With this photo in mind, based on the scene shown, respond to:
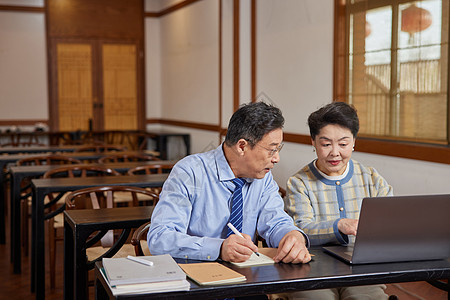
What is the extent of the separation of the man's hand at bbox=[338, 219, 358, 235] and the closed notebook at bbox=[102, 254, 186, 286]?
755 mm

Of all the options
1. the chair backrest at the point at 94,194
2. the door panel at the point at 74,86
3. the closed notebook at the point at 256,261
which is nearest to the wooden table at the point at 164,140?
the door panel at the point at 74,86

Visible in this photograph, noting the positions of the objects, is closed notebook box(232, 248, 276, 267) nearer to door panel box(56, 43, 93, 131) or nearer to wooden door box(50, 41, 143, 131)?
wooden door box(50, 41, 143, 131)

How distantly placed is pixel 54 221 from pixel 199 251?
2.45 meters

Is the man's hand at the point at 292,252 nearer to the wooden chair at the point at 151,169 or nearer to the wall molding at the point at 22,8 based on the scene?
the wooden chair at the point at 151,169

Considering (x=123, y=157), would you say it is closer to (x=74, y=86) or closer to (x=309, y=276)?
(x=309, y=276)

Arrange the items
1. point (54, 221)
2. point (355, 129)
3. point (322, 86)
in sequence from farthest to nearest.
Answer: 1. point (322, 86)
2. point (54, 221)
3. point (355, 129)

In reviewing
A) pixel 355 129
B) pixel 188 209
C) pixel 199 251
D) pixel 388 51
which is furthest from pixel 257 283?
pixel 388 51

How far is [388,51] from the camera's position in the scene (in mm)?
4871

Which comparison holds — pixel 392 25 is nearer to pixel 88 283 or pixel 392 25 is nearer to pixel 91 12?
pixel 88 283

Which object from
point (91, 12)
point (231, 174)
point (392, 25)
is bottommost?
point (231, 174)

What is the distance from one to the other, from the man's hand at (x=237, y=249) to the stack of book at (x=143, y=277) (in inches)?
8.8

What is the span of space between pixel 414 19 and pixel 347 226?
2.84 meters

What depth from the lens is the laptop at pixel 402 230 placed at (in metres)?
1.78

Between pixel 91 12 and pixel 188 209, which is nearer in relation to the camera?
pixel 188 209
